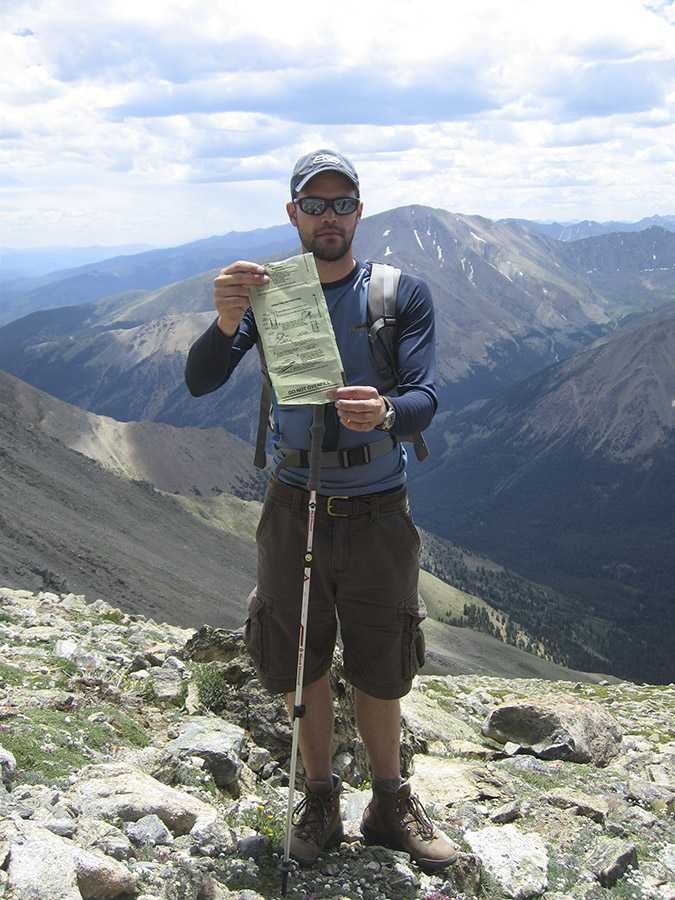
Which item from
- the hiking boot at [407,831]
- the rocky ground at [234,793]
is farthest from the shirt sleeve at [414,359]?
the rocky ground at [234,793]

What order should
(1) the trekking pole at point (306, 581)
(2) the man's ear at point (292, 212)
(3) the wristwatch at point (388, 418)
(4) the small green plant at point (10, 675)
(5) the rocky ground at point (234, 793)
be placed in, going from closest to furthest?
(5) the rocky ground at point (234, 793)
(3) the wristwatch at point (388, 418)
(1) the trekking pole at point (306, 581)
(2) the man's ear at point (292, 212)
(4) the small green plant at point (10, 675)

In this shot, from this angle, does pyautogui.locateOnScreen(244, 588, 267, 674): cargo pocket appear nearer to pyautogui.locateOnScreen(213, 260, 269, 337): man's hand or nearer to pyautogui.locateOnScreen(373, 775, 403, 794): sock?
pyautogui.locateOnScreen(373, 775, 403, 794): sock

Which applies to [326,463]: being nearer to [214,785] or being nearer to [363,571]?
[363,571]

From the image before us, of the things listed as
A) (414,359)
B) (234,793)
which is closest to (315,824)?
(234,793)

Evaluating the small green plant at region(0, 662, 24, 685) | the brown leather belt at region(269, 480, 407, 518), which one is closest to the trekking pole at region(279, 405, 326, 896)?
the brown leather belt at region(269, 480, 407, 518)

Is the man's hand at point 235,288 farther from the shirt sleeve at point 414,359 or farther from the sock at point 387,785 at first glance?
the sock at point 387,785

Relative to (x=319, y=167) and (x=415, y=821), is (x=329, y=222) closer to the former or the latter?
(x=319, y=167)
